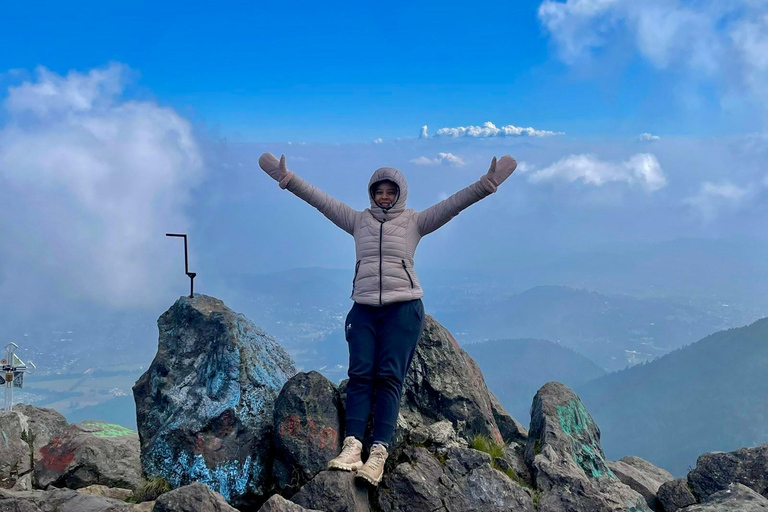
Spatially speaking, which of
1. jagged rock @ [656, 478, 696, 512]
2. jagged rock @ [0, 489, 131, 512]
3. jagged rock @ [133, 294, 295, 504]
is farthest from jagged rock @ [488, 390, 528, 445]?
jagged rock @ [0, 489, 131, 512]

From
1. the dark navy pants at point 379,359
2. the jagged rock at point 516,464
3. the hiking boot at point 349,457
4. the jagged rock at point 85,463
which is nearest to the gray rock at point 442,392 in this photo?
the jagged rock at point 516,464

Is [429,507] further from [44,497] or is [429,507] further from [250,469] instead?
[44,497]

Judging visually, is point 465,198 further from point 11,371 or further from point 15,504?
point 11,371

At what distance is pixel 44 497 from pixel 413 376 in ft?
22.1

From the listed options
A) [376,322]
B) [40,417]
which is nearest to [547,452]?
[376,322]

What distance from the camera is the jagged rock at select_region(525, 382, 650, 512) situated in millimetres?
9438

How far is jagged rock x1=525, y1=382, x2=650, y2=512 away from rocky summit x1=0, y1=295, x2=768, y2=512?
3 centimetres

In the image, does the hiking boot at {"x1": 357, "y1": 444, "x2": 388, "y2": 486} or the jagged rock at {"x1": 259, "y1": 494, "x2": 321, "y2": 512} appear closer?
the jagged rock at {"x1": 259, "y1": 494, "x2": 321, "y2": 512}

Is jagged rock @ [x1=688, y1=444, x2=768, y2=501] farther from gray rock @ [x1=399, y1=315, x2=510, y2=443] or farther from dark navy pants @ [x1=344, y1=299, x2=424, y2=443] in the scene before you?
dark navy pants @ [x1=344, y1=299, x2=424, y2=443]

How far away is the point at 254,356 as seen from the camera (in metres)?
11.6

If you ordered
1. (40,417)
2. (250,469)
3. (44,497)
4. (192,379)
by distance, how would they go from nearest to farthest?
(44,497), (250,469), (192,379), (40,417)

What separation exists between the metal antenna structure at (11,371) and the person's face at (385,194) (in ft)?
31.3

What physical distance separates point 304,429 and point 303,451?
0.39 metres

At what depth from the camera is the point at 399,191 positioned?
416 inches
